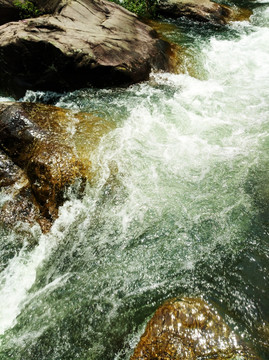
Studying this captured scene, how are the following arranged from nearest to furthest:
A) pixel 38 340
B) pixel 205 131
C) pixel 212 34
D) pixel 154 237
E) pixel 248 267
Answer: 1. pixel 38 340
2. pixel 248 267
3. pixel 154 237
4. pixel 205 131
5. pixel 212 34

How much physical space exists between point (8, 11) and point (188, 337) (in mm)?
12556

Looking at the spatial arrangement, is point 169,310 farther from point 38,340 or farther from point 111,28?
point 111,28

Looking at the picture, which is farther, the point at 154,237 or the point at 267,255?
the point at 154,237

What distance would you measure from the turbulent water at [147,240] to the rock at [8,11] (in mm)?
6644

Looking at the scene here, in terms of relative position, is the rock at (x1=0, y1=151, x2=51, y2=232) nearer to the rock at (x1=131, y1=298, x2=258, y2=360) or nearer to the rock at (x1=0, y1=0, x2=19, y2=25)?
the rock at (x1=131, y1=298, x2=258, y2=360)

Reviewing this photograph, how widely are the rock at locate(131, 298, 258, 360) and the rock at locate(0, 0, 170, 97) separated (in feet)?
21.2

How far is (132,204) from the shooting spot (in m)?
4.46

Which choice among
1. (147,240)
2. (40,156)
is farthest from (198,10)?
(147,240)

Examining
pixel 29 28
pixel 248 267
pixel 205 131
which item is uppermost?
pixel 29 28

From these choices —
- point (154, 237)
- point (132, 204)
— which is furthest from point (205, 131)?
point (154, 237)

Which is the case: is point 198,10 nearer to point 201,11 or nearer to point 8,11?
point 201,11

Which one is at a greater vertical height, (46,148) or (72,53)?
(72,53)

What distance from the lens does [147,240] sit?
3.94 m

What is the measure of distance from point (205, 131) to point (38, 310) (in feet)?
16.2
